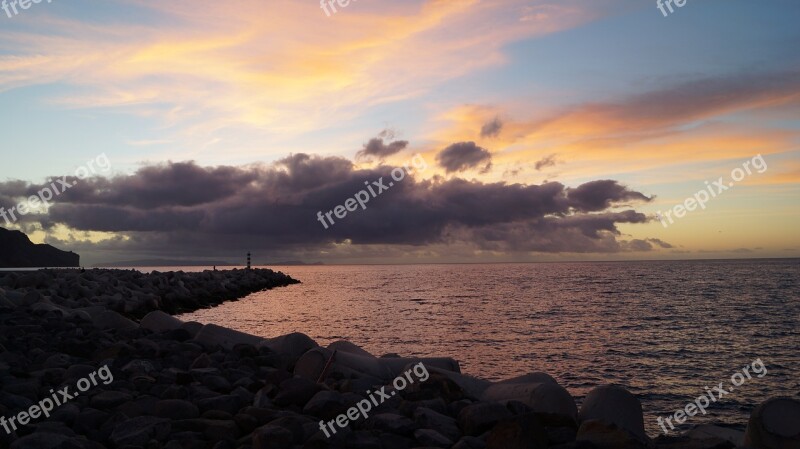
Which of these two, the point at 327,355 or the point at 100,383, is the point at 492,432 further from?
the point at 100,383

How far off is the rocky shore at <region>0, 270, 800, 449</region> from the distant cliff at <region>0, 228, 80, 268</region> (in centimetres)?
10929

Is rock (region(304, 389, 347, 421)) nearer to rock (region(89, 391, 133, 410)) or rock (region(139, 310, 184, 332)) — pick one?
rock (region(89, 391, 133, 410))

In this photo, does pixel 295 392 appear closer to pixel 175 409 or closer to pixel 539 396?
pixel 175 409

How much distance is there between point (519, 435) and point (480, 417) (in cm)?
88

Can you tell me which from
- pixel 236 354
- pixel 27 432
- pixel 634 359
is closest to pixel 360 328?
pixel 634 359

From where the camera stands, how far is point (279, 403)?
6.38 metres

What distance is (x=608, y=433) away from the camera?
515 cm

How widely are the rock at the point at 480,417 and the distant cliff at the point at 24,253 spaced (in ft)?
380

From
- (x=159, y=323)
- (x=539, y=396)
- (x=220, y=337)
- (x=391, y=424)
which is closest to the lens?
(x=391, y=424)

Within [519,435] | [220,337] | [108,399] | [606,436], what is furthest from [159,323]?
[606,436]

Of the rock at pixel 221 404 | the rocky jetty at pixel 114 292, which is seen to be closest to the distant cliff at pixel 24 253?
the rocky jetty at pixel 114 292

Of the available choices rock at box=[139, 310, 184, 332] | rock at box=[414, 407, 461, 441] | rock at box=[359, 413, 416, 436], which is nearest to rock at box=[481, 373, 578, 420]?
rock at box=[414, 407, 461, 441]

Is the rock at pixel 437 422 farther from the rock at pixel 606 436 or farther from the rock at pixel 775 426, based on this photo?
the rock at pixel 775 426

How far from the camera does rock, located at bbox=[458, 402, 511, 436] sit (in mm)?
5641
